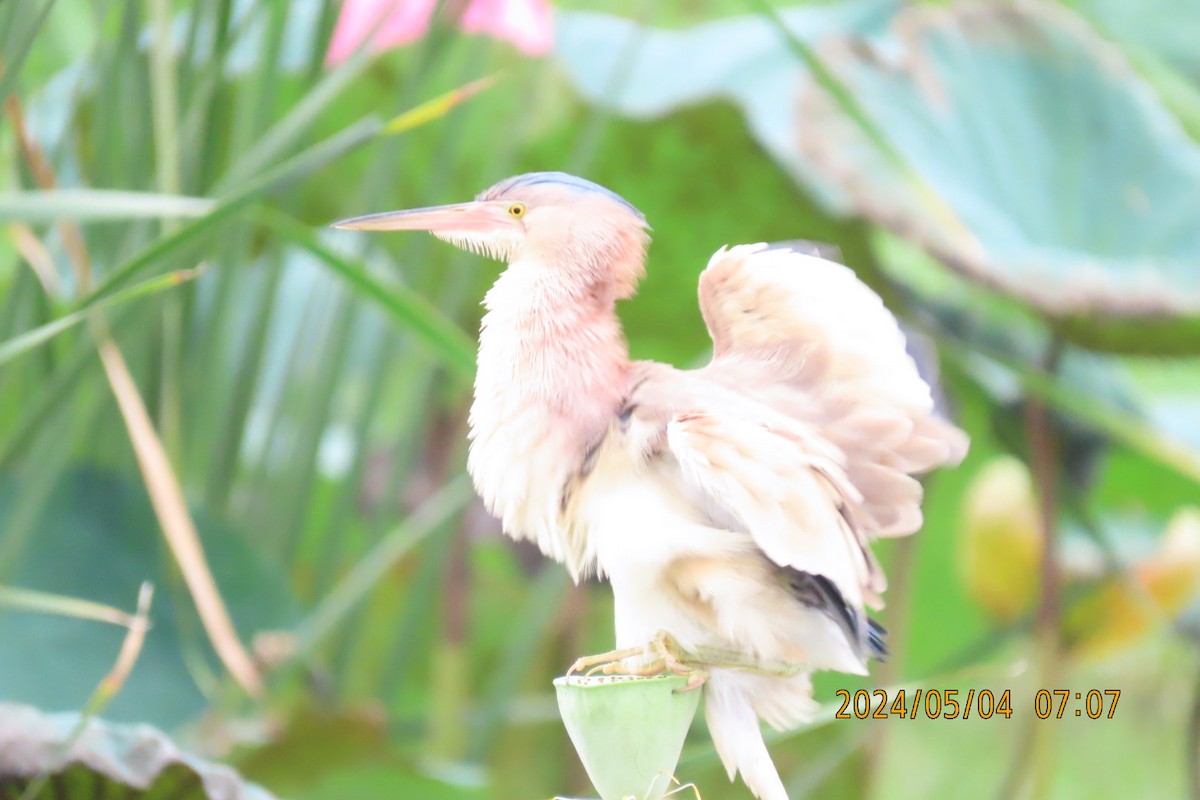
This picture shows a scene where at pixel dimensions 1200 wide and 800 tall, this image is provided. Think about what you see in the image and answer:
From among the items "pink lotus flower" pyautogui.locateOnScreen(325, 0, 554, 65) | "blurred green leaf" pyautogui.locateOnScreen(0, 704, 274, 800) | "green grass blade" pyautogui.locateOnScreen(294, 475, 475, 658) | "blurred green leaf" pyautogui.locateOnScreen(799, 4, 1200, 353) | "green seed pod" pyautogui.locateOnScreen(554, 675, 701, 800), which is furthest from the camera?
"blurred green leaf" pyautogui.locateOnScreen(799, 4, 1200, 353)

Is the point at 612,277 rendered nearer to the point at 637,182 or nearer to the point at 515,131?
the point at 515,131

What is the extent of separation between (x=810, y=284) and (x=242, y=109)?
18.6 inches

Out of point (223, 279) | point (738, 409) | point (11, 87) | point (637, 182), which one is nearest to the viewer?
point (738, 409)

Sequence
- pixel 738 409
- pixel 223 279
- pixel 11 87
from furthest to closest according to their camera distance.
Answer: pixel 223 279 < pixel 11 87 < pixel 738 409

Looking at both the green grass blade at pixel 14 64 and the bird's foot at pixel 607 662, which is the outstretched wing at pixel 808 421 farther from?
the green grass blade at pixel 14 64

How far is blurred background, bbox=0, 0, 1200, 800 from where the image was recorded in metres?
0.53

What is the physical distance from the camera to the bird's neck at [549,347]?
297mm

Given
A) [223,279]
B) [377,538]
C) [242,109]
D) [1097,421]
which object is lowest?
[1097,421]

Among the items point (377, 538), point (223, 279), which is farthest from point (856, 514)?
point (377, 538)

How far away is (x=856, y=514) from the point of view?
290mm

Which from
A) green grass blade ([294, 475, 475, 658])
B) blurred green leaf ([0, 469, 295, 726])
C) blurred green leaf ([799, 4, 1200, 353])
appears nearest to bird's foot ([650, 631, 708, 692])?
green grass blade ([294, 475, 475, 658])

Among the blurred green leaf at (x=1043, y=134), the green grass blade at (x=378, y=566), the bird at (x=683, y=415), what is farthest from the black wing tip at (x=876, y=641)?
the blurred green leaf at (x=1043, y=134)

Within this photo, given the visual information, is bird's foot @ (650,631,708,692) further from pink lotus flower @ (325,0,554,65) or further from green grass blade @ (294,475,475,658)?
pink lotus flower @ (325,0,554,65)

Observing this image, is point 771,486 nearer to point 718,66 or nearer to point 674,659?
point 674,659
